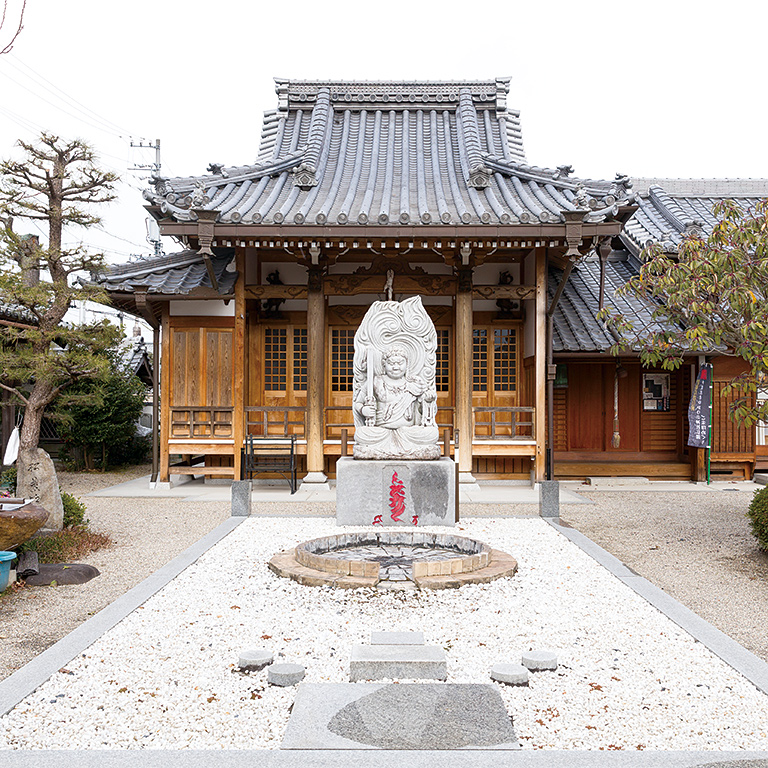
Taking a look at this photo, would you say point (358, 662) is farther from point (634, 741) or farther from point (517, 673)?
point (634, 741)

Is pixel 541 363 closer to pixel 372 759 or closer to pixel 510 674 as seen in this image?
pixel 510 674

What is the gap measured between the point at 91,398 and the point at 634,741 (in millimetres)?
7419

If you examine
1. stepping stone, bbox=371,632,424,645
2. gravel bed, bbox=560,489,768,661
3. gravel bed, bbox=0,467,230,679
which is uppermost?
stepping stone, bbox=371,632,424,645

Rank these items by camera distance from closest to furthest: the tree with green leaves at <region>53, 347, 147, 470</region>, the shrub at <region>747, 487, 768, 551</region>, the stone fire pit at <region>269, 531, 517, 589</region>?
the stone fire pit at <region>269, 531, 517, 589</region> → the shrub at <region>747, 487, 768, 551</region> → the tree with green leaves at <region>53, 347, 147, 470</region>

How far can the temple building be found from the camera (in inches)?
432

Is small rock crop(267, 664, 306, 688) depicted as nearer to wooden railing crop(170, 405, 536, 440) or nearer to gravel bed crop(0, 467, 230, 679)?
gravel bed crop(0, 467, 230, 679)

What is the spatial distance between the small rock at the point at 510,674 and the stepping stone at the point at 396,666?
0.94 ft

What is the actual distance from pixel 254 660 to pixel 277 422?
8699mm

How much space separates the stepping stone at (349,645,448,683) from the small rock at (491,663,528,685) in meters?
0.29

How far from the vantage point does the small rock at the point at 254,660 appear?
391 cm

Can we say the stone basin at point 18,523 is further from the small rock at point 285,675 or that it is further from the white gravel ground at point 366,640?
the small rock at point 285,675

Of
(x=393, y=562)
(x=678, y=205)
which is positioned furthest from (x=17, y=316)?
(x=678, y=205)

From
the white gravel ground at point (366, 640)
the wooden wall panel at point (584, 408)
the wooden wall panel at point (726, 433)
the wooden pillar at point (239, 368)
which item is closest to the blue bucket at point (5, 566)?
the white gravel ground at point (366, 640)

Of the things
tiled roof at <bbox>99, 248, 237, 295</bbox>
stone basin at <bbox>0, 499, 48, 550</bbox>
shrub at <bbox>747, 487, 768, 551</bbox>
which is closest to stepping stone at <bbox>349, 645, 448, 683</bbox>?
stone basin at <bbox>0, 499, 48, 550</bbox>
